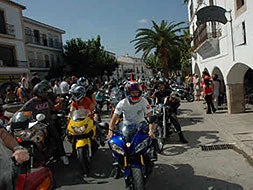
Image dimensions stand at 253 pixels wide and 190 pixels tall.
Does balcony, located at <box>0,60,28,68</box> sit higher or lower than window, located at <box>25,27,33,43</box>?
lower

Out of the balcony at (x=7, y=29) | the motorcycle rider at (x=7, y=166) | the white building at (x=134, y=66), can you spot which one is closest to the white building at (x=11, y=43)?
the balcony at (x=7, y=29)

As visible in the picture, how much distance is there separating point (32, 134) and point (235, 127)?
556cm

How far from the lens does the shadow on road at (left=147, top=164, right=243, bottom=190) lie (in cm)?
398

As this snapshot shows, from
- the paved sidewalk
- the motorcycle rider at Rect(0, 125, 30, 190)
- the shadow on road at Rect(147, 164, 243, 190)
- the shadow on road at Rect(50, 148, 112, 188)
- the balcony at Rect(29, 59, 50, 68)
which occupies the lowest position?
the shadow on road at Rect(147, 164, 243, 190)

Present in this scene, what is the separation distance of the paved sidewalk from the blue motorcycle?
7.74ft

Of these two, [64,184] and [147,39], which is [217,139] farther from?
[147,39]

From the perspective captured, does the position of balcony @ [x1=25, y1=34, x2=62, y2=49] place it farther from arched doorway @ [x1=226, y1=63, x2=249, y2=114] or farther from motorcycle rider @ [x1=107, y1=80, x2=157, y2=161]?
motorcycle rider @ [x1=107, y1=80, x2=157, y2=161]

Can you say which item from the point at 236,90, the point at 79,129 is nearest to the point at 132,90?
the point at 79,129

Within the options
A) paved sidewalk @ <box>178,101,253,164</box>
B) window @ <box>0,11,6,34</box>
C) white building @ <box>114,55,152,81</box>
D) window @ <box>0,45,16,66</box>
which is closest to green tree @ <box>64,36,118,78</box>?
window @ <box>0,45,16,66</box>

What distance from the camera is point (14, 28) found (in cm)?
2483

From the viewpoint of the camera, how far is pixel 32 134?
440cm

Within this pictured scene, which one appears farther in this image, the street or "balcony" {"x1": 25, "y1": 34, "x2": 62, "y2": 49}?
"balcony" {"x1": 25, "y1": 34, "x2": 62, "y2": 49}

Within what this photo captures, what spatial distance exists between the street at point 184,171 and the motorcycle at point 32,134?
59cm

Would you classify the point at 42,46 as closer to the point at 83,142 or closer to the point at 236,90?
the point at 236,90
